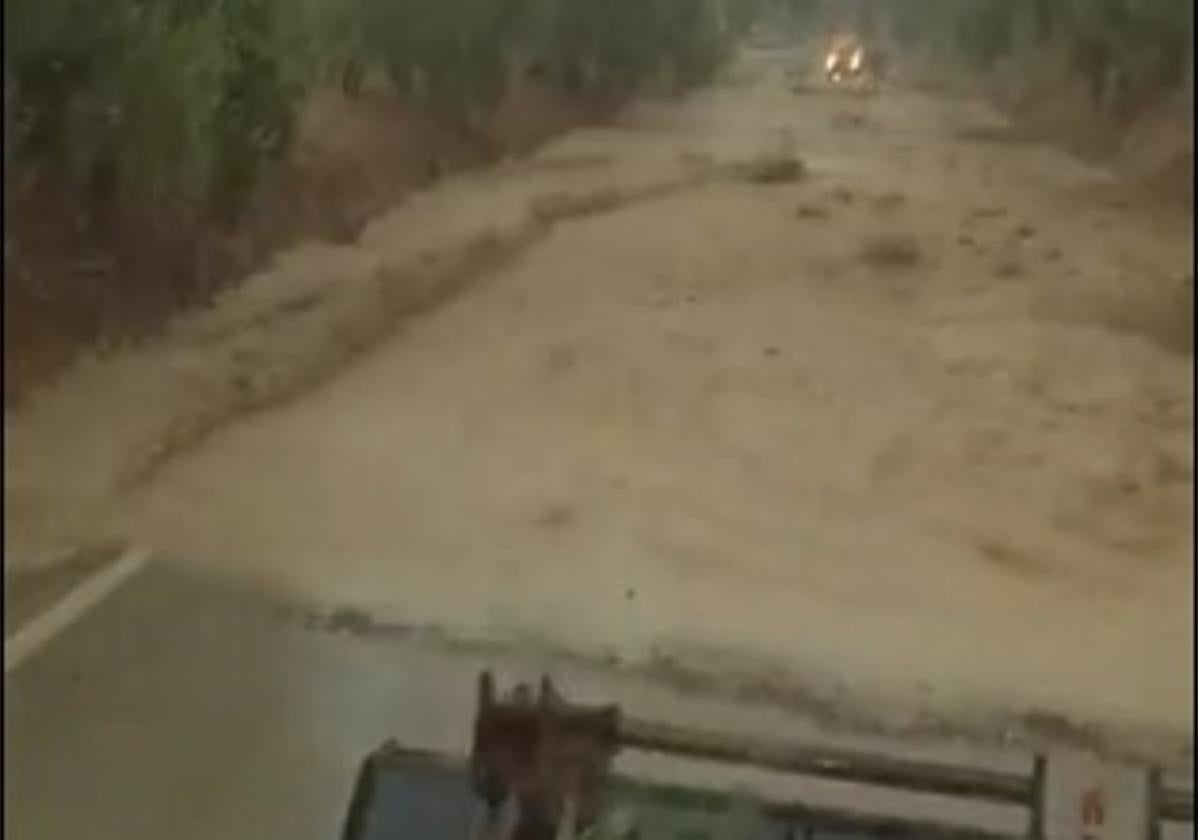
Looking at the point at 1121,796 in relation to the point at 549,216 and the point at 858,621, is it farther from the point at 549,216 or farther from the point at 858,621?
the point at 549,216

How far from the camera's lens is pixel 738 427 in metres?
1.49

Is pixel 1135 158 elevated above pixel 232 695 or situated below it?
above

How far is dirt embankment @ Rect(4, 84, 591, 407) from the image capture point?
1.45 meters

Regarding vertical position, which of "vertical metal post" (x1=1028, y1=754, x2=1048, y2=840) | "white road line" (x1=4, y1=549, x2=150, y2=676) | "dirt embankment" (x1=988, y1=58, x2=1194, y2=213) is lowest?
"vertical metal post" (x1=1028, y1=754, x2=1048, y2=840)

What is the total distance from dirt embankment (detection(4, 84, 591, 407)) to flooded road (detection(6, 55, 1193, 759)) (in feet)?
0.07

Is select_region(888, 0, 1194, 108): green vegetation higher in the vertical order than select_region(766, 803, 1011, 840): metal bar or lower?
higher

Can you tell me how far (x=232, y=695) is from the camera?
4.91 feet

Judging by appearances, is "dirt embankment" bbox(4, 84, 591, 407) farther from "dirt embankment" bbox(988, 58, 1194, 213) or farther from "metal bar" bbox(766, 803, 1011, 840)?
"metal bar" bbox(766, 803, 1011, 840)

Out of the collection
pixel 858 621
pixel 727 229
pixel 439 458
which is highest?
pixel 727 229

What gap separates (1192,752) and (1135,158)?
1.39ft

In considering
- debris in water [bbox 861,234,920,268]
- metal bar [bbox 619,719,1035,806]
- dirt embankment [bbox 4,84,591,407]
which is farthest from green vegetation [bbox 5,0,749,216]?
metal bar [bbox 619,719,1035,806]

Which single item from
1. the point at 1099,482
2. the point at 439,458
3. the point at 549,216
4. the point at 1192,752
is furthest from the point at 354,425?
the point at 1192,752

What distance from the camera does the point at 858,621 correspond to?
1.47 m

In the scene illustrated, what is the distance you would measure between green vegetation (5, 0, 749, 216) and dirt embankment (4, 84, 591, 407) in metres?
0.01
